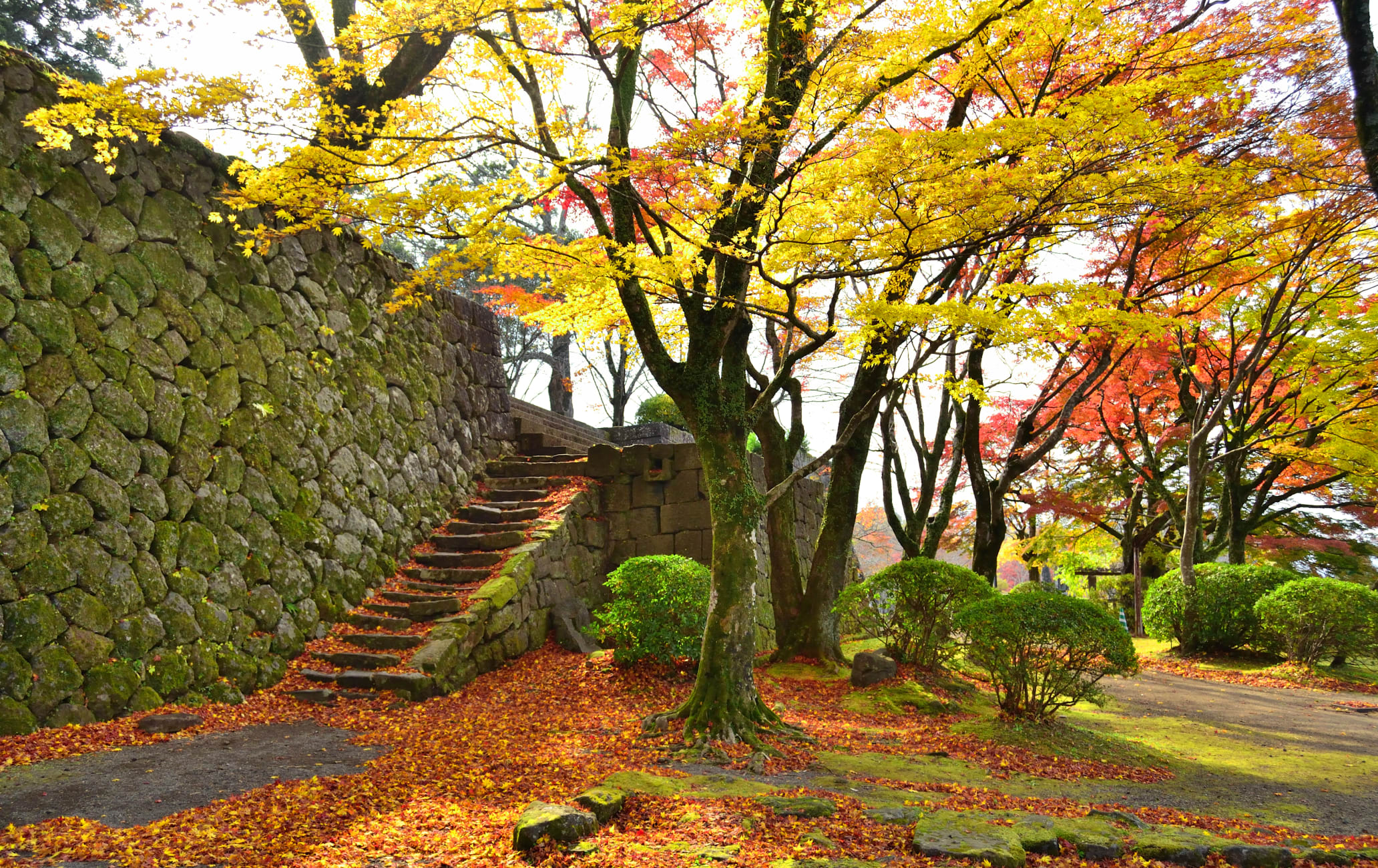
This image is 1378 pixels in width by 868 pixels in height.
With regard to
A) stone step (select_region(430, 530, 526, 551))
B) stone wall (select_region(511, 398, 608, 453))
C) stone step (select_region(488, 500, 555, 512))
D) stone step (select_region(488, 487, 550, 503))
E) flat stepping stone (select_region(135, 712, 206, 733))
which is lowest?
flat stepping stone (select_region(135, 712, 206, 733))

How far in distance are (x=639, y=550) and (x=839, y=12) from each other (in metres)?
6.77

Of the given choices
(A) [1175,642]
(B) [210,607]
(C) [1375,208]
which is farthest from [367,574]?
(A) [1175,642]

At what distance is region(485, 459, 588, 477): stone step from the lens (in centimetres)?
1079

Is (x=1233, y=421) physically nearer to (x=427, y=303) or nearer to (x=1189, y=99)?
(x=1189, y=99)

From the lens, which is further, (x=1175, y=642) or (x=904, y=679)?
(x=1175, y=642)

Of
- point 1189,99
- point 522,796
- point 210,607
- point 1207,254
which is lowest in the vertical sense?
point 522,796

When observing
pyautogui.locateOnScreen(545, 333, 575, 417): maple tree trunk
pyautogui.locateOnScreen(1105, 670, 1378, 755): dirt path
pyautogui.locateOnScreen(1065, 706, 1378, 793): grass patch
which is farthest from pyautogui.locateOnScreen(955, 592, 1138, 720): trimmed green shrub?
pyautogui.locateOnScreen(545, 333, 575, 417): maple tree trunk

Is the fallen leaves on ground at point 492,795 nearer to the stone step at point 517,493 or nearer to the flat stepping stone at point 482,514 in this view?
the flat stepping stone at point 482,514

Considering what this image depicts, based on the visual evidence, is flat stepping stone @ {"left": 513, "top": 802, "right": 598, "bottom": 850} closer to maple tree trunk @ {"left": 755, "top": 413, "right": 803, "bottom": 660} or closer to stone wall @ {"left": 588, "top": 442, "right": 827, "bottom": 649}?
maple tree trunk @ {"left": 755, "top": 413, "right": 803, "bottom": 660}

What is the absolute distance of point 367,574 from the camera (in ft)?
26.1

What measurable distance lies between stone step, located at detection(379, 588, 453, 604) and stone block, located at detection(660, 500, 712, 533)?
3276 mm

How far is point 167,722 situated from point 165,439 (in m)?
2.14

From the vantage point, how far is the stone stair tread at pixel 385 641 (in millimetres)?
7070

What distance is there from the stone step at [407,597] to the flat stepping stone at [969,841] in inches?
221
